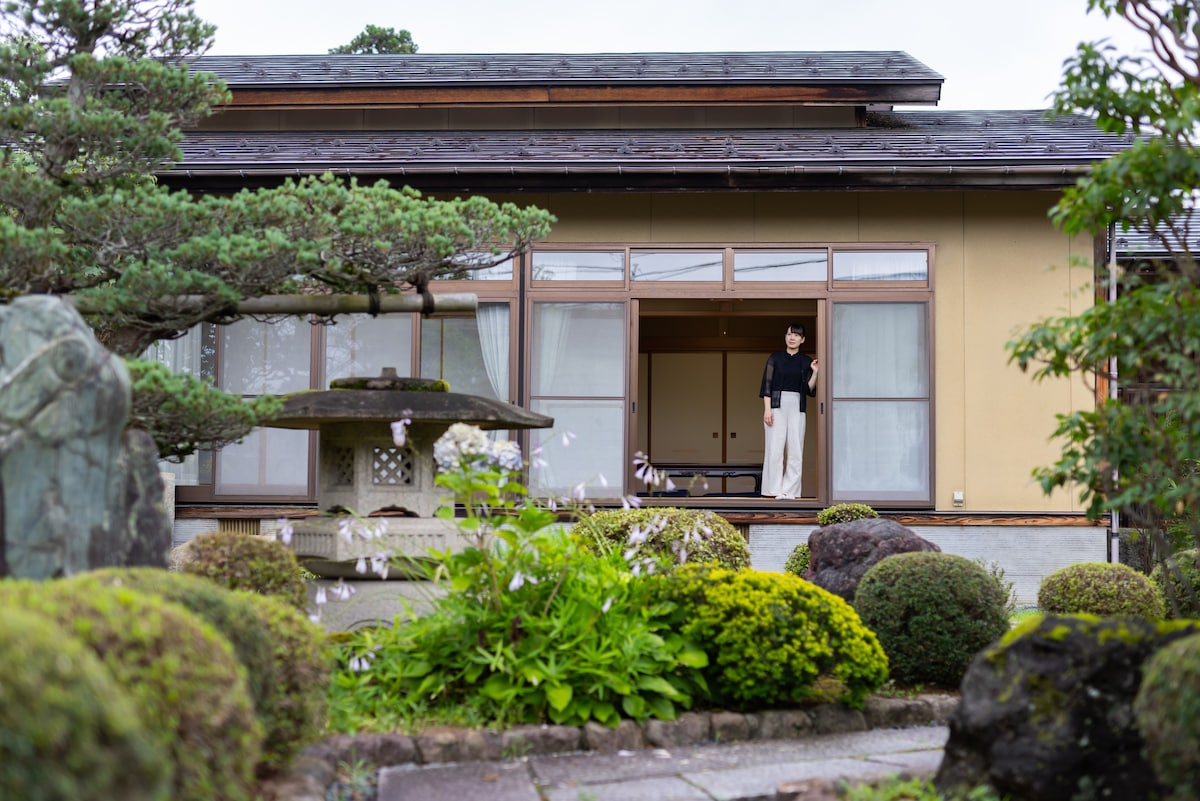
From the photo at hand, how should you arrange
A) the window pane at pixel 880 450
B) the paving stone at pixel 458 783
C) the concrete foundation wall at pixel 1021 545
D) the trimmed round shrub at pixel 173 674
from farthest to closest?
the window pane at pixel 880 450 → the concrete foundation wall at pixel 1021 545 → the paving stone at pixel 458 783 → the trimmed round shrub at pixel 173 674

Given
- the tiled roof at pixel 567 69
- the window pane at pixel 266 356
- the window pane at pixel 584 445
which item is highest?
the tiled roof at pixel 567 69

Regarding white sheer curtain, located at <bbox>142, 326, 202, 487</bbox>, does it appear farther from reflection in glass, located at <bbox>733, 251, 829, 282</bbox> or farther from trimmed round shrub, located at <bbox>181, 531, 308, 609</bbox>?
trimmed round shrub, located at <bbox>181, 531, 308, 609</bbox>

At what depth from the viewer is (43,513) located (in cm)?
376

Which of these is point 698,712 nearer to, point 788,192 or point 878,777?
point 878,777

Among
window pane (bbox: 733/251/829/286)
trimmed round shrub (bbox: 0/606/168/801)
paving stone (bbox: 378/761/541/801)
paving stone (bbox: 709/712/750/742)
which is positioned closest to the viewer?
trimmed round shrub (bbox: 0/606/168/801)

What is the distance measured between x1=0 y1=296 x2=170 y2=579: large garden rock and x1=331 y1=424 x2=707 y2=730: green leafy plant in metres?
1.45

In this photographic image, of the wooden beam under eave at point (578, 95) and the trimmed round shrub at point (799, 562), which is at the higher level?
the wooden beam under eave at point (578, 95)

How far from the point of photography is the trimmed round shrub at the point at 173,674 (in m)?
2.64

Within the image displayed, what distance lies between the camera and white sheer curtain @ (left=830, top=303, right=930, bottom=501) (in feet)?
33.4

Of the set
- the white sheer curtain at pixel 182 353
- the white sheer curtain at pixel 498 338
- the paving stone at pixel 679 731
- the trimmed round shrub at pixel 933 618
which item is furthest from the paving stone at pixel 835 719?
the white sheer curtain at pixel 182 353

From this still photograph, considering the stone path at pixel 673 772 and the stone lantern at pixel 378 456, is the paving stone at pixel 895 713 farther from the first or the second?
the stone lantern at pixel 378 456

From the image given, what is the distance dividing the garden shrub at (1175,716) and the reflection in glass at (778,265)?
7.38 meters

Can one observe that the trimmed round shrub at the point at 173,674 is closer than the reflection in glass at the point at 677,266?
Yes

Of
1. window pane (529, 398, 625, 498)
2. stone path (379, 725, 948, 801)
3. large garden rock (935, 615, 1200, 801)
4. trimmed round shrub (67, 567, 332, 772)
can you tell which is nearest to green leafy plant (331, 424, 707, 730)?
stone path (379, 725, 948, 801)
